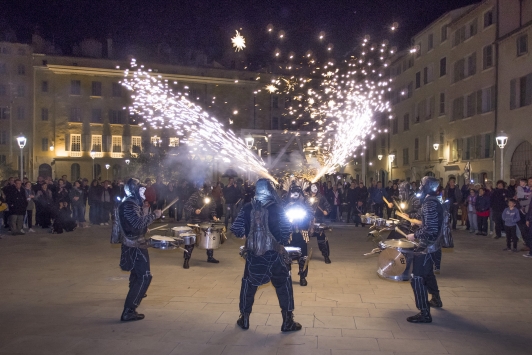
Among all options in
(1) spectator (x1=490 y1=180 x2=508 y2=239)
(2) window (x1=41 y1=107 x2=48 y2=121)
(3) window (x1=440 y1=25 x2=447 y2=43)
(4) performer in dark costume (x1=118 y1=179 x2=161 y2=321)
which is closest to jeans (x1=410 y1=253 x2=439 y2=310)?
(4) performer in dark costume (x1=118 y1=179 x2=161 y2=321)

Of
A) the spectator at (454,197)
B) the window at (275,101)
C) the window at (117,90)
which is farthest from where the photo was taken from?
the window at (275,101)

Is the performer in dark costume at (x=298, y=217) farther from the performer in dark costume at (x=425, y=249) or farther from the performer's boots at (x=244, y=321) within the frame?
the performer's boots at (x=244, y=321)

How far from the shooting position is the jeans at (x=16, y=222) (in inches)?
595

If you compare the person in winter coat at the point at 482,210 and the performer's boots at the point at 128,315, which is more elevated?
the person in winter coat at the point at 482,210

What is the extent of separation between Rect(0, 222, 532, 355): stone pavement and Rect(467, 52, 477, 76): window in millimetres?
20923

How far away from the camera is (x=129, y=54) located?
48344 millimetres

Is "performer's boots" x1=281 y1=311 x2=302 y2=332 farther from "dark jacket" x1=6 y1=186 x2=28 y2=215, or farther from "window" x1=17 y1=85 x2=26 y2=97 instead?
"window" x1=17 y1=85 x2=26 y2=97

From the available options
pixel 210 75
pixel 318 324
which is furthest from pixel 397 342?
pixel 210 75

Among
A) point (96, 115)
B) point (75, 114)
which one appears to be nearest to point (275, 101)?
point (96, 115)

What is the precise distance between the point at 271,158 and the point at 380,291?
45.9 ft

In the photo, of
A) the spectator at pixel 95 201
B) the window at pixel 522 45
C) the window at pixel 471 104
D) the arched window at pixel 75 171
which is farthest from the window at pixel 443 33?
the arched window at pixel 75 171

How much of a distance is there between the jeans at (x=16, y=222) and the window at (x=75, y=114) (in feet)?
111

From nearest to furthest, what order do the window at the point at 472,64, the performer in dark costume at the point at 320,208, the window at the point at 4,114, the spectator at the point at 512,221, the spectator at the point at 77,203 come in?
the performer in dark costume at the point at 320,208, the spectator at the point at 512,221, the spectator at the point at 77,203, the window at the point at 472,64, the window at the point at 4,114

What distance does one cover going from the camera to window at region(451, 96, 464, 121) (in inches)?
1219
